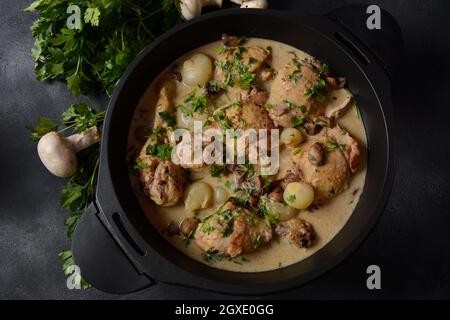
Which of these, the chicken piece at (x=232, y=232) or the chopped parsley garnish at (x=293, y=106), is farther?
the chopped parsley garnish at (x=293, y=106)

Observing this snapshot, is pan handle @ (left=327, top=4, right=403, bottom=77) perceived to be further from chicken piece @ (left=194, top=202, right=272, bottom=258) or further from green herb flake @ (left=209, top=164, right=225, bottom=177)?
chicken piece @ (left=194, top=202, right=272, bottom=258)

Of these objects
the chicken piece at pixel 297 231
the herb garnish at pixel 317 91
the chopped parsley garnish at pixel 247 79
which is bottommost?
the chicken piece at pixel 297 231

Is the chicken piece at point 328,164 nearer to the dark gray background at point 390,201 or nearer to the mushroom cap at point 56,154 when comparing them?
the dark gray background at point 390,201

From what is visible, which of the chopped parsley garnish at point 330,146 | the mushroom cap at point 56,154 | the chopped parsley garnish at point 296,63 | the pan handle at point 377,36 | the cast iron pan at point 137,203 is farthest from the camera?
the mushroom cap at point 56,154

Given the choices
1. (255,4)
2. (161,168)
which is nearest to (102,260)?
(161,168)

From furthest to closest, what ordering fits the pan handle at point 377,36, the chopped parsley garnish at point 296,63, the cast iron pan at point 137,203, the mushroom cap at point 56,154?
the mushroom cap at point 56,154 → the chopped parsley garnish at point 296,63 → the pan handle at point 377,36 → the cast iron pan at point 137,203

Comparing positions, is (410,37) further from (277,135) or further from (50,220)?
(50,220)

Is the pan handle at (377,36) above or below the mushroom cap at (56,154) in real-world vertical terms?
above

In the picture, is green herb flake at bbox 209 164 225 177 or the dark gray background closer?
green herb flake at bbox 209 164 225 177

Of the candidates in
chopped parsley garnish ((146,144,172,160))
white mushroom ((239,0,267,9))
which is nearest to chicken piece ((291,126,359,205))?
chopped parsley garnish ((146,144,172,160))

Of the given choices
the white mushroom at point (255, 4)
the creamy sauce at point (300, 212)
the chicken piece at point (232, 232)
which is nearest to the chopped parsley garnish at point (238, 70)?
the creamy sauce at point (300, 212)
